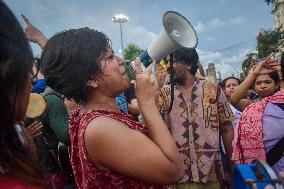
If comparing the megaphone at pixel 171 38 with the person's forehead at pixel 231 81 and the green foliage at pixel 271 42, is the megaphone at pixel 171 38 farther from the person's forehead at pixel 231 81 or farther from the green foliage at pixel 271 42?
the green foliage at pixel 271 42

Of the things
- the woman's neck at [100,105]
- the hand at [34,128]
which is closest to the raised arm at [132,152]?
the woman's neck at [100,105]

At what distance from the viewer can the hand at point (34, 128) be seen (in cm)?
267

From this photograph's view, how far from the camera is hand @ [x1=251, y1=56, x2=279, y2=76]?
2.78 m

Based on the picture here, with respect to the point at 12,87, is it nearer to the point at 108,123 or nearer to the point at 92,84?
the point at 108,123

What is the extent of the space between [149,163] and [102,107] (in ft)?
1.39

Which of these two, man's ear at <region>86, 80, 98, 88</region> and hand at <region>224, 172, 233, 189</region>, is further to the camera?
hand at <region>224, 172, 233, 189</region>

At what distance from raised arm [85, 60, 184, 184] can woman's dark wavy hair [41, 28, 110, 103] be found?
0.26 metres

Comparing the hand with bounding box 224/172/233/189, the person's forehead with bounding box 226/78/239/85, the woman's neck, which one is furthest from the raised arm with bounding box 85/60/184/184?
the person's forehead with bounding box 226/78/239/85

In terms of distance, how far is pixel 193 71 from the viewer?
330 cm

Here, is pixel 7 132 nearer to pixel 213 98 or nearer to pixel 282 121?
pixel 282 121

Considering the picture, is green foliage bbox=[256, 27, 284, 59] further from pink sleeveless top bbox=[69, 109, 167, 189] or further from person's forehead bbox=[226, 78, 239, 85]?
pink sleeveless top bbox=[69, 109, 167, 189]

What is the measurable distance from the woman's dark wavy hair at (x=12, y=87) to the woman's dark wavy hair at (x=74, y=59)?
717mm

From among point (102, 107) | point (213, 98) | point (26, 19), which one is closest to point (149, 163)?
point (102, 107)

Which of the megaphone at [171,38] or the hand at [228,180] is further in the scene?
the hand at [228,180]
